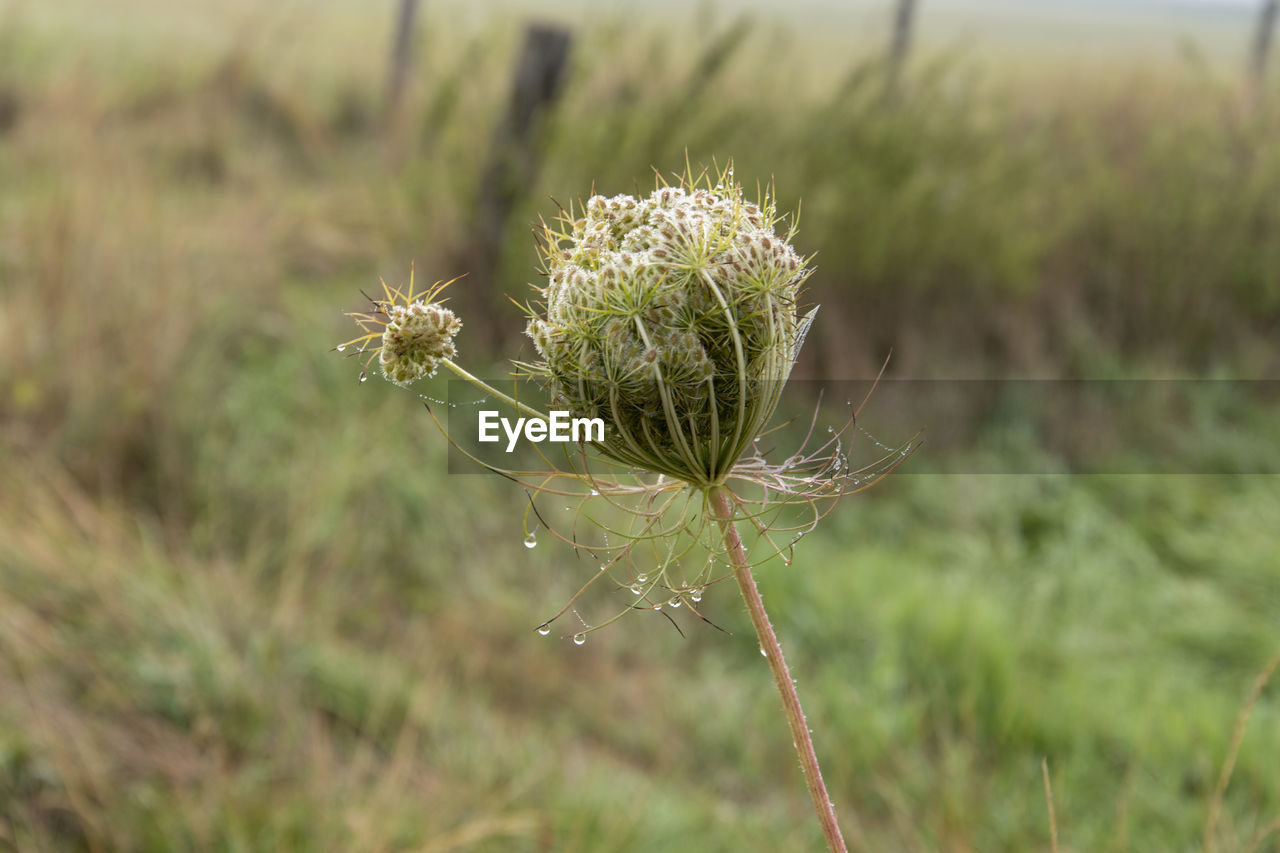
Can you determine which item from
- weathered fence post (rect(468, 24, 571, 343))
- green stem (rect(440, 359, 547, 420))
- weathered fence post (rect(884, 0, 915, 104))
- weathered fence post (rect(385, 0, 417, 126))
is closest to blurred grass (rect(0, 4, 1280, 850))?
weathered fence post (rect(468, 24, 571, 343))

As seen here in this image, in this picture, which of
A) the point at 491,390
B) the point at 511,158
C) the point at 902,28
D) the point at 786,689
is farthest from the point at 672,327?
the point at 902,28

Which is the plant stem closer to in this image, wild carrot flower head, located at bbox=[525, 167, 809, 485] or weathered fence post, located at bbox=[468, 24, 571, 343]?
wild carrot flower head, located at bbox=[525, 167, 809, 485]

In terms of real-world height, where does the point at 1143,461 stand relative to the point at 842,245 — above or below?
below

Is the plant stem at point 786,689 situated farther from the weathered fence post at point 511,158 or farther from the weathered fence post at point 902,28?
the weathered fence post at point 902,28

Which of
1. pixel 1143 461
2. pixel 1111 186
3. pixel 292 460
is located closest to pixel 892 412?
pixel 1143 461

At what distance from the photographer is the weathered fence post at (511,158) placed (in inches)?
220

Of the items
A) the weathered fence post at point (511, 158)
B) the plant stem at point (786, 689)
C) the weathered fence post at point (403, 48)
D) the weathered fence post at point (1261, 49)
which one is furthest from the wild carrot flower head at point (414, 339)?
the weathered fence post at point (403, 48)

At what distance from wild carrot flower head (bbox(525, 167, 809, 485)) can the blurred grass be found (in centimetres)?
136

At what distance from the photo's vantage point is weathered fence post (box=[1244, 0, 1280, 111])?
737 cm

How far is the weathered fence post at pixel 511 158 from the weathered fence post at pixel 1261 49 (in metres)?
4.99

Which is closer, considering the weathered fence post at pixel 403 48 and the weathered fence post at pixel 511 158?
the weathered fence post at pixel 511 158

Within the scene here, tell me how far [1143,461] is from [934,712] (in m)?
2.89

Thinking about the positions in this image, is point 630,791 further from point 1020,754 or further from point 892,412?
point 892,412

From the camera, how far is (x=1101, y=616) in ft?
13.9
